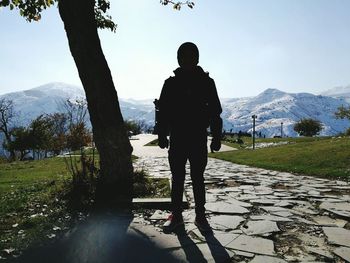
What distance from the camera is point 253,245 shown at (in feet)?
12.7

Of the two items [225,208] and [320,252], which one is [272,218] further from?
[320,252]

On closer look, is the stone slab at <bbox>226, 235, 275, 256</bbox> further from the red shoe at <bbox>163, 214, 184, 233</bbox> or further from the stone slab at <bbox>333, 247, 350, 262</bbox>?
the red shoe at <bbox>163, 214, 184, 233</bbox>

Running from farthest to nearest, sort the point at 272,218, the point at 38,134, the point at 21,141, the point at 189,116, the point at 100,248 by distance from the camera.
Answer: the point at 38,134
the point at 21,141
the point at 272,218
the point at 189,116
the point at 100,248

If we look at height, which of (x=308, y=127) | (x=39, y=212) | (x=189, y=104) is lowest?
(x=39, y=212)

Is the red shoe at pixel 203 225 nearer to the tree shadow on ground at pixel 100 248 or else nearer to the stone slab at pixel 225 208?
the tree shadow on ground at pixel 100 248

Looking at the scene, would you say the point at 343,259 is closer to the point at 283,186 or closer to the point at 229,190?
the point at 229,190

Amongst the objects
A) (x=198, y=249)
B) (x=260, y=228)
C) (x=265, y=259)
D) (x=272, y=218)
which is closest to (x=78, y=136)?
(x=272, y=218)

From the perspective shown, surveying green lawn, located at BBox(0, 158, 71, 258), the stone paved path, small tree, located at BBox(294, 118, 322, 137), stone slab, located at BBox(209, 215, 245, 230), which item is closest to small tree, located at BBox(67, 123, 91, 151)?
green lawn, located at BBox(0, 158, 71, 258)

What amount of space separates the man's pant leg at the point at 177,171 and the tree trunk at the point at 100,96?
1.91 meters

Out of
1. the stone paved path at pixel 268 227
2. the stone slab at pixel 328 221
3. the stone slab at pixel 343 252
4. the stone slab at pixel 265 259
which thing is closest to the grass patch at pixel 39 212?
the stone paved path at pixel 268 227

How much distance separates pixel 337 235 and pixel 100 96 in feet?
14.0

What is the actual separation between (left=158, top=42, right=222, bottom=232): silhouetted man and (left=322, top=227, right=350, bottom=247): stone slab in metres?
1.40

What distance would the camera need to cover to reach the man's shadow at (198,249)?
11.4ft

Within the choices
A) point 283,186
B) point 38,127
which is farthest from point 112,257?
point 38,127
